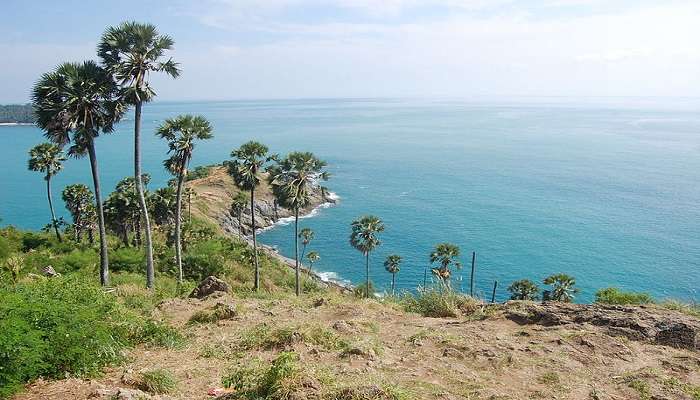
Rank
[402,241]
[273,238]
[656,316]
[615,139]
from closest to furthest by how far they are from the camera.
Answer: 1. [656,316]
2. [402,241]
3. [273,238]
4. [615,139]

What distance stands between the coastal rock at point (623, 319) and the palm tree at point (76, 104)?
64.4ft

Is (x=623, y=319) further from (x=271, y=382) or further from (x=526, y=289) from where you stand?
(x=526, y=289)

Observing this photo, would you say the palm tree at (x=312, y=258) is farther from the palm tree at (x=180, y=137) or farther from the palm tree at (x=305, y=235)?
the palm tree at (x=180, y=137)

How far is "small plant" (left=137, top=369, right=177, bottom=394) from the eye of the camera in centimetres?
848

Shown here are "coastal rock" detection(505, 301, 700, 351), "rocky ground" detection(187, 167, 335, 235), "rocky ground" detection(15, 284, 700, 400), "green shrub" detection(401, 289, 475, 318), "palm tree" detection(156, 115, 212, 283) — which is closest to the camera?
"rocky ground" detection(15, 284, 700, 400)

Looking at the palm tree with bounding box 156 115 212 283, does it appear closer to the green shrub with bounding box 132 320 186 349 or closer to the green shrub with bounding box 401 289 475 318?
the green shrub with bounding box 132 320 186 349

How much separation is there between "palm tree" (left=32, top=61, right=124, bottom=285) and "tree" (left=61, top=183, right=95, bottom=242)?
28935 millimetres

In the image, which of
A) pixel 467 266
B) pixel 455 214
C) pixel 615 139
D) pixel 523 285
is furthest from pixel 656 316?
pixel 615 139

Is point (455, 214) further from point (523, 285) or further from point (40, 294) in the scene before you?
point (40, 294)

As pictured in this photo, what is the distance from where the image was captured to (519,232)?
7294 centimetres

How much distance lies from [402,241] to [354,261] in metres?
8.88

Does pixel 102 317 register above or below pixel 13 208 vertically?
above

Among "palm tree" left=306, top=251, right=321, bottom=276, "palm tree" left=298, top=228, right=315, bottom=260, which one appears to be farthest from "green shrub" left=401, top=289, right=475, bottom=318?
"palm tree" left=298, top=228, right=315, bottom=260

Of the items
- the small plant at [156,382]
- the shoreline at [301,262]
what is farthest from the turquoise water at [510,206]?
the small plant at [156,382]
